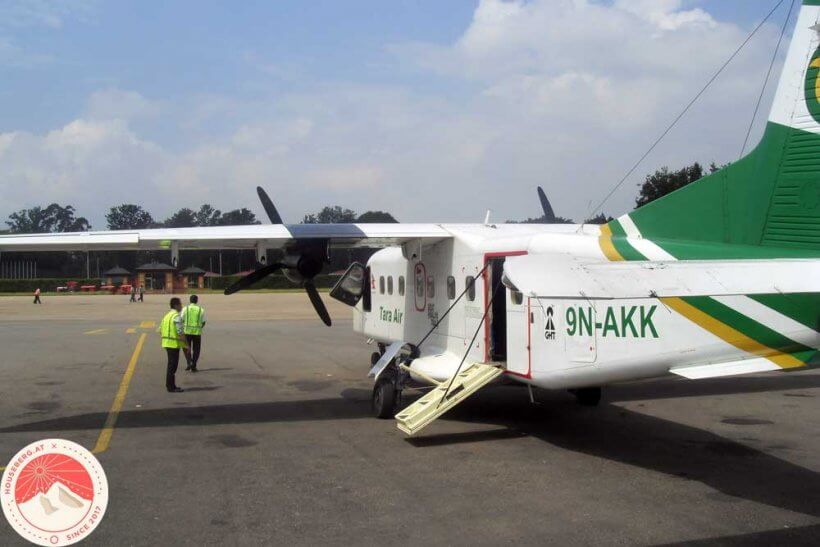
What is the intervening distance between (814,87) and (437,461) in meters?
6.12

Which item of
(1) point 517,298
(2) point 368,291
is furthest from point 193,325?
(1) point 517,298

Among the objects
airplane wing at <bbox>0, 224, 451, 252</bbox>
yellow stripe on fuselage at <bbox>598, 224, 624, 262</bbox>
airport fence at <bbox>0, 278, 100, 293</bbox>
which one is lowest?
airport fence at <bbox>0, 278, 100, 293</bbox>

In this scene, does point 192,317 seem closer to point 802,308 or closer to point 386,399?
point 386,399

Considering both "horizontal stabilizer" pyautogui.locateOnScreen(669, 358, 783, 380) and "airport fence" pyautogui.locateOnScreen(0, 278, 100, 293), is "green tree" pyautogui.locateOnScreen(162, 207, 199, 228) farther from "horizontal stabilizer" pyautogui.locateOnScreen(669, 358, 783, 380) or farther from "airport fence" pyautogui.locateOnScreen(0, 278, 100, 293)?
"horizontal stabilizer" pyautogui.locateOnScreen(669, 358, 783, 380)

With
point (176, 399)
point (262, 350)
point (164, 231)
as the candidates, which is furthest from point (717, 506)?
point (262, 350)

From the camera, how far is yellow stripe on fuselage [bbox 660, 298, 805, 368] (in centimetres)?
731

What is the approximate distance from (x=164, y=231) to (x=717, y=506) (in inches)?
370

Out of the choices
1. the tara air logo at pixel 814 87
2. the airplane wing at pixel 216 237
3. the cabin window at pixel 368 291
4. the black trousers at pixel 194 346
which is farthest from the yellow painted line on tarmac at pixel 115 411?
the tara air logo at pixel 814 87

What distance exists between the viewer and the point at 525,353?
9.96 metres

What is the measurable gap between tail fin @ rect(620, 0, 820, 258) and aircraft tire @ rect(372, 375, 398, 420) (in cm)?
553

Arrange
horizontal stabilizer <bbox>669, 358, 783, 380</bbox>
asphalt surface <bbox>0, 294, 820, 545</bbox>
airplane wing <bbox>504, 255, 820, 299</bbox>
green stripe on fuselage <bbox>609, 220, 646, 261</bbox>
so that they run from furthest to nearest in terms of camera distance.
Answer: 1. green stripe on fuselage <bbox>609, 220, 646, 261</bbox>
2. horizontal stabilizer <bbox>669, 358, 783, 380</bbox>
3. asphalt surface <bbox>0, 294, 820, 545</bbox>
4. airplane wing <bbox>504, 255, 820, 299</bbox>

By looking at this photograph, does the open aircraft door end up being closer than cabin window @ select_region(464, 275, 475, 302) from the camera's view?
Yes

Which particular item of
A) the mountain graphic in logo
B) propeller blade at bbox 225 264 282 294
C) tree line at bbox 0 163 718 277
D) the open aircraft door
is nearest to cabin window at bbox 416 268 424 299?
propeller blade at bbox 225 264 282 294

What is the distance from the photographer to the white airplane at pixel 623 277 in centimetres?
602
